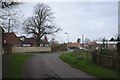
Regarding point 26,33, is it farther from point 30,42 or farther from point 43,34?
point 30,42

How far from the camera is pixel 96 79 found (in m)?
18.8

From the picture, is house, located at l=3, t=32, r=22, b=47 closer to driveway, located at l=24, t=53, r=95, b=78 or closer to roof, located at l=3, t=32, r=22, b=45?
roof, located at l=3, t=32, r=22, b=45

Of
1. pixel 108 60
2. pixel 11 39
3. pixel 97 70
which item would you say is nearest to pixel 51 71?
pixel 97 70

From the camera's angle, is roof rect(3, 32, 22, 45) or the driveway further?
roof rect(3, 32, 22, 45)

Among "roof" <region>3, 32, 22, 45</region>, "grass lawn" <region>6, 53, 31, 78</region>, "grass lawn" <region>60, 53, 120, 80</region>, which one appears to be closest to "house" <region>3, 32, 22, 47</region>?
"roof" <region>3, 32, 22, 45</region>

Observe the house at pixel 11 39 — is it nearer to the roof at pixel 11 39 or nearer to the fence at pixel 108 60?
the roof at pixel 11 39

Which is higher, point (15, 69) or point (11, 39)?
point (11, 39)

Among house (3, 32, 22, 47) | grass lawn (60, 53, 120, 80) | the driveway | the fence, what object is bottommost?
the driveway

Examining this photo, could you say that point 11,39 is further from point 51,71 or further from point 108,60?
point 51,71

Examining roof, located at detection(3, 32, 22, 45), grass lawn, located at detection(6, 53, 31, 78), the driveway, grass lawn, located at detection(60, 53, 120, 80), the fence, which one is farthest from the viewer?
roof, located at detection(3, 32, 22, 45)

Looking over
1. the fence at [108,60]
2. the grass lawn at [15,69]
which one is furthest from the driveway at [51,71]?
the fence at [108,60]

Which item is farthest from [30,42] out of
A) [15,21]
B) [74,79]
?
[74,79]

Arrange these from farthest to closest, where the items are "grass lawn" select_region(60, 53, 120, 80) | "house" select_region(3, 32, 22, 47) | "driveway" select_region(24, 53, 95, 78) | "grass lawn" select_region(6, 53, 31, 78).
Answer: "house" select_region(3, 32, 22, 47) → "driveway" select_region(24, 53, 95, 78) → "grass lawn" select_region(60, 53, 120, 80) → "grass lawn" select_region(6, 53, 31, 78)

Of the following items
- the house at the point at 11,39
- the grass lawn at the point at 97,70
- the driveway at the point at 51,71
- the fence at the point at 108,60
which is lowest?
the driveway at the point at 51,71
